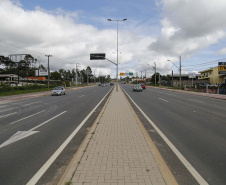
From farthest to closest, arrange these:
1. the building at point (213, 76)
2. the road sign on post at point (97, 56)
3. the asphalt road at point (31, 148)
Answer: the building at point (213, 76) < the road sign on post at point (97, 56) < the asphalt road at point (31, 148)

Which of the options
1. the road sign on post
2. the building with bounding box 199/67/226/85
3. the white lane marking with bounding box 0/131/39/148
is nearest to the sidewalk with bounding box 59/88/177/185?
the white lane marking with bounding box 0/131/39/148

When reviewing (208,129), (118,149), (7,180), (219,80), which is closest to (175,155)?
(118,149)

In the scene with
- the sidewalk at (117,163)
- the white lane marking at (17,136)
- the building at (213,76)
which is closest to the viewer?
the sidewalk at (117,163)

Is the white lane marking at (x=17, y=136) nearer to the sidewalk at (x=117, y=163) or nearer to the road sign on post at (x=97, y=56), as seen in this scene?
the sidewalk at (x=117, y=163)

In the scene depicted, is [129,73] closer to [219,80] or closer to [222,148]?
[219,80]

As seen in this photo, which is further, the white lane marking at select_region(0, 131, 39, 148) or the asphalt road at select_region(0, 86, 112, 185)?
the white lane marking at select_region(0, 131, 39, 148)

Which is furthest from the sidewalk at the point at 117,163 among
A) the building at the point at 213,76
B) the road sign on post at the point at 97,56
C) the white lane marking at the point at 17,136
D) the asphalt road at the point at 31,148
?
the building at the point at 213,76

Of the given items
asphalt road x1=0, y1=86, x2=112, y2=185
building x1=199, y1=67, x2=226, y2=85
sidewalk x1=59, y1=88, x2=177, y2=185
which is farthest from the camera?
building x1=199, y1=67, x2=226, y2=85

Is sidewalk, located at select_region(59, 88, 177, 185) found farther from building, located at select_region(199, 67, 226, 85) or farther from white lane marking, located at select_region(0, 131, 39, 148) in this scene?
building, located at select_region(199, 67, 226, 85)

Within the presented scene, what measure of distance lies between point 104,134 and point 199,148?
298cm

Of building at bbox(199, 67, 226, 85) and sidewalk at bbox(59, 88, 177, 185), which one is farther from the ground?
building at bbox(199, 67, 226, 85)

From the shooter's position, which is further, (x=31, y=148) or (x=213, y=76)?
(x=213, y=76)

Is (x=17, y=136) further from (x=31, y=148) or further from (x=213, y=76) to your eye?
(x=213, y=76)

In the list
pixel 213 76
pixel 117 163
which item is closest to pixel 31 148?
pixel 117 163
